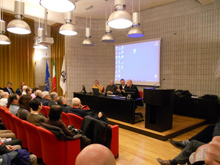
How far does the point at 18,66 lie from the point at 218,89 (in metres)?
8.43

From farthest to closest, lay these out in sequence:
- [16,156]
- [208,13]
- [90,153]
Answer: [208,13] → [16,156] → [90,153]

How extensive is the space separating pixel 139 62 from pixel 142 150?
4572 millimetres

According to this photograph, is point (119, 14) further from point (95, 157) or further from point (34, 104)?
point (95, 157)

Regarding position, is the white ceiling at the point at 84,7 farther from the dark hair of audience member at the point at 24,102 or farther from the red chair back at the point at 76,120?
the red chair back at the point at 76,120

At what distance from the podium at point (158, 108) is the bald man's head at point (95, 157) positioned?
10.9ft

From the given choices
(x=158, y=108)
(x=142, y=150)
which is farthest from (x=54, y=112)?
(x=158, y=108)

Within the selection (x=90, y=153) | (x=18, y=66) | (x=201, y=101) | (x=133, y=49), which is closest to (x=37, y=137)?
(x=90, y=153)

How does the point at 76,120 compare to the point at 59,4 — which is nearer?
the point at 59,4

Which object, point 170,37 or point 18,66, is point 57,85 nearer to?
point 18,66

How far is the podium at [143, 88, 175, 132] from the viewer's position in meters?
3.89

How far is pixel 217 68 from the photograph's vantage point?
517 centimetres

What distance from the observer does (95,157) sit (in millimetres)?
715

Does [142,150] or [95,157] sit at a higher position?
[95,157]

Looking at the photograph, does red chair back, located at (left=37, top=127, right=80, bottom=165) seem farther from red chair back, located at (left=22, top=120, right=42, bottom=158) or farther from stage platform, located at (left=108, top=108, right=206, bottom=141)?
stage platform, located at (left=108, top=108, right=206, bottom=141)
